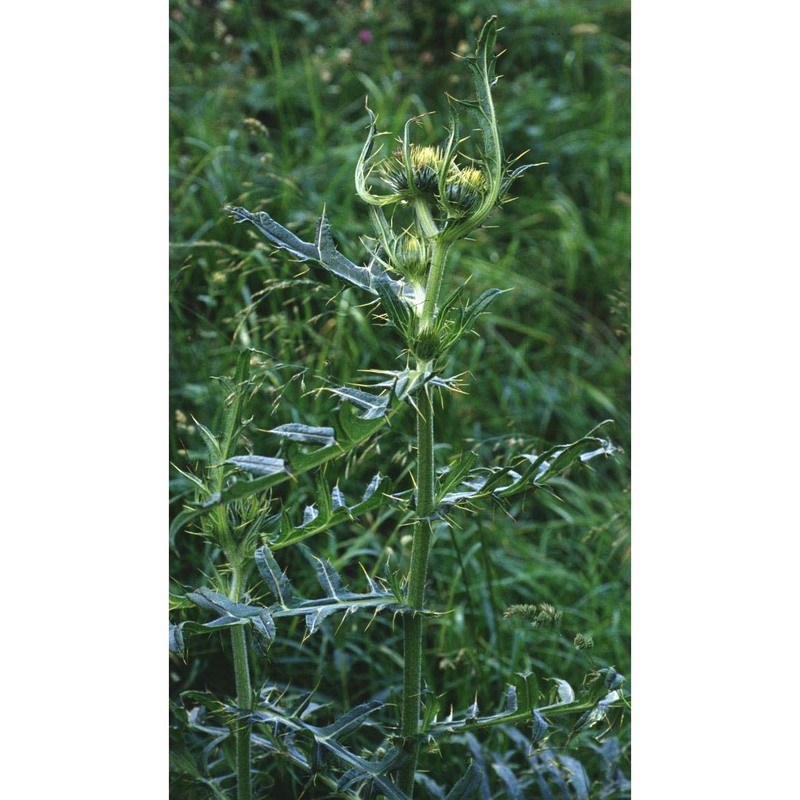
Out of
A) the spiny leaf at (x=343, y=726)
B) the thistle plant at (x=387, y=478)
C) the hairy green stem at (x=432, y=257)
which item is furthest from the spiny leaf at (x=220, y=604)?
the hairy green stem at (x=432, y=257)

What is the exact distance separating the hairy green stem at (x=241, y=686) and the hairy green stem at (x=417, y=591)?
180 millimetres

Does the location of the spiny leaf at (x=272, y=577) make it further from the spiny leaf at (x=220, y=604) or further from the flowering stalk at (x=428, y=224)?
the flowering stalk at (x=428, y=224)

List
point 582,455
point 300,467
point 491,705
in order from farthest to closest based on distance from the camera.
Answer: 1. point 491,705
2. point 582,455
3. point 300,467

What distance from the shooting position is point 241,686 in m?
1.16

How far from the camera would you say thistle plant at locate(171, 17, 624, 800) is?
1.02m

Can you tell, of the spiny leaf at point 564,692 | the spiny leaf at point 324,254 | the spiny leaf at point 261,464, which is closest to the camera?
the spiny leaf at point 261,464

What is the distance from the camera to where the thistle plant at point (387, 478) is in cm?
102

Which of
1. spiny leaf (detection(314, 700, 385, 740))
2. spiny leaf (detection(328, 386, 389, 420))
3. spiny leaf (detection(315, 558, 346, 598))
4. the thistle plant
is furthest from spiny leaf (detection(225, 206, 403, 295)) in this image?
spiny leaf (detection(314, 700, 385, 740))

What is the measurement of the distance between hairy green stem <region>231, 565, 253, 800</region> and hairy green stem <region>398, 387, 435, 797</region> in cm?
18

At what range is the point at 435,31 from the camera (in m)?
2.36
